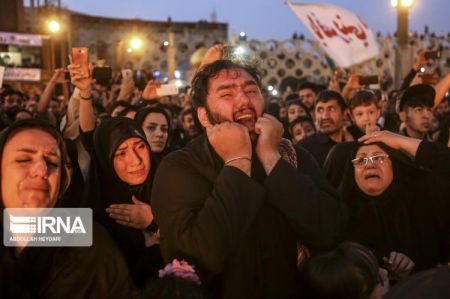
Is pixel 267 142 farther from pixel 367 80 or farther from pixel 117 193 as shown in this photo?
pixel 367 80

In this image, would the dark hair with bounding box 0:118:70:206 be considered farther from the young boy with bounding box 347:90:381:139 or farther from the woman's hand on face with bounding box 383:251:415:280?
the young boy with bounding box 347:90:381:139

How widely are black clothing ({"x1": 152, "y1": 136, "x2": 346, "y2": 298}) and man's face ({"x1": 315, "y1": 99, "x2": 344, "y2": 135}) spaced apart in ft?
11.0

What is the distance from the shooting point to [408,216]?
309cm

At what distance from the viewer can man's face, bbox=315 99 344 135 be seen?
561cm

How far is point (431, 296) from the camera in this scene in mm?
1001

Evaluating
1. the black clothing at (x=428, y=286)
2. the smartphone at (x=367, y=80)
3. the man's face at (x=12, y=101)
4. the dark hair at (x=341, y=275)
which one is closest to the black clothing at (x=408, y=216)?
the dark hair at (x=341, y=275)

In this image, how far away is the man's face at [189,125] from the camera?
7.10 metres

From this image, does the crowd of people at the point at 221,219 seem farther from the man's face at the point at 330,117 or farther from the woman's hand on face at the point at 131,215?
the man's face at the point at 330,117

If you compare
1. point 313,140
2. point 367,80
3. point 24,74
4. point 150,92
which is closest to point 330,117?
point 313,140

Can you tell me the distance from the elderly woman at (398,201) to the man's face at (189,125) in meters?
3.98

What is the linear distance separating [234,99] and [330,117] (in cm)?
347

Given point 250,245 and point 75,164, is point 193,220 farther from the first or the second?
point 75,164

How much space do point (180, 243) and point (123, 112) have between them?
318 centimetres

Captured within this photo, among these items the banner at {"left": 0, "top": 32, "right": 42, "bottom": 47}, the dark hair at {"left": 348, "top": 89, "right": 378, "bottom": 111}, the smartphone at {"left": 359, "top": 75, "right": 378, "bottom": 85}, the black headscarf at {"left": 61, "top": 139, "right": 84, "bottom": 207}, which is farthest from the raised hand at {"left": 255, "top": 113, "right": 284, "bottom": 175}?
the banner at {"left": 0, "top": 32, "right": 42, "bottom": 47}
